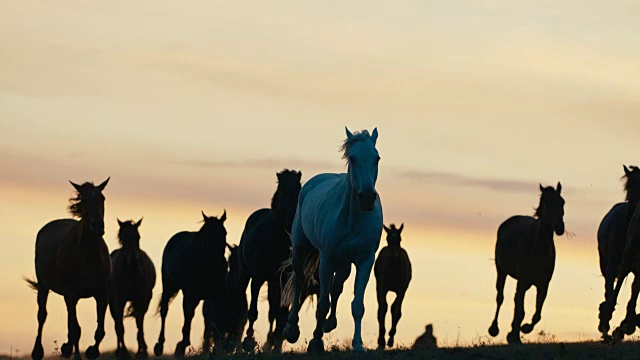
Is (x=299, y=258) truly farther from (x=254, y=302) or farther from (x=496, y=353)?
(x=496, y=353)

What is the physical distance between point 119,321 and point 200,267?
2244mm

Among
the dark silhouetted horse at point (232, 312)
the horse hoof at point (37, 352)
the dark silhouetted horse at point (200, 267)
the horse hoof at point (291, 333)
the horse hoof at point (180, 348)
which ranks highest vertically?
the dark silhouetted horse at point (200, 267)

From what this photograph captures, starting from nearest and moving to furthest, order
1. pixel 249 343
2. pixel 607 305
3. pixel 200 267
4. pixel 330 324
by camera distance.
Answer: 1. pixel 330 324
2. pixel 249 343
3. pixel 607 305
4. pixel 200 267

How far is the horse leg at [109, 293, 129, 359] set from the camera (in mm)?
21366

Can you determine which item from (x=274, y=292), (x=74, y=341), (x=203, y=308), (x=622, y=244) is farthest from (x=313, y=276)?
(x=203, y=308)

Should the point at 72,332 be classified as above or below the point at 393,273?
below

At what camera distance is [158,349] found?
2467 centimetres

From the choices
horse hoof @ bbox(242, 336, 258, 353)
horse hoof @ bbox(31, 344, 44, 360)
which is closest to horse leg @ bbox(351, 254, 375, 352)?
horse hoof @ bbox(242, 336, 258, 353)

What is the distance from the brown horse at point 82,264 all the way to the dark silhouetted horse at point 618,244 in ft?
25.0

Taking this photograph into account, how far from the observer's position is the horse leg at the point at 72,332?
20.1 m

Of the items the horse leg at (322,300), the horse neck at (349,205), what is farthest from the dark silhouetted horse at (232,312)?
the horse neck at (349,205)

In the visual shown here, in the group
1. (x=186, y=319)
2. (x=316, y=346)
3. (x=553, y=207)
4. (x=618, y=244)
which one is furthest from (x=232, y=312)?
(x=316, y=346)

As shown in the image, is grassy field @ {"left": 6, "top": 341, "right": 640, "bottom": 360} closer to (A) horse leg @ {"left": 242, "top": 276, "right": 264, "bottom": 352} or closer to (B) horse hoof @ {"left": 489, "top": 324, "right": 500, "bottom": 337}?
(A) horse leg @ {"left": 242, "top": 276, "right": 264, "bottom": 352}

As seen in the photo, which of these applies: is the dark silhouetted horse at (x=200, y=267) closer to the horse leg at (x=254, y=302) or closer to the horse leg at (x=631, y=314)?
the horse leg at (x=254, y=302)
